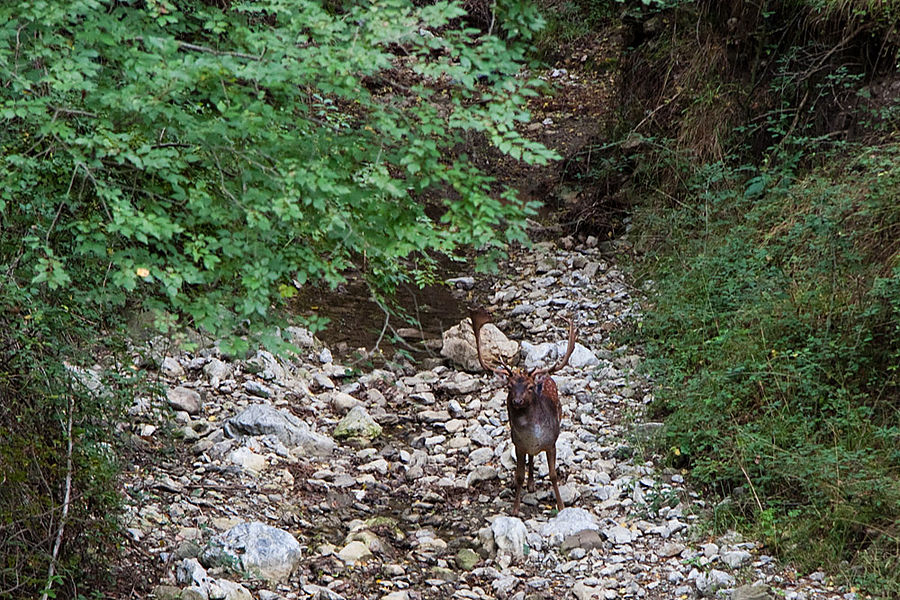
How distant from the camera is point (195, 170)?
4508 millimetres

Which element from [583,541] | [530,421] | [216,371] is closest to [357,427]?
[216,371]

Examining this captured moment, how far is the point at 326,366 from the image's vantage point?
9508mm

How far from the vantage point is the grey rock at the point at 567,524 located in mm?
6527

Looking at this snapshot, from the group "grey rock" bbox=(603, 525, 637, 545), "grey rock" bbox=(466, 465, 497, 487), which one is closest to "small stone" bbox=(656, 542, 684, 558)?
"grey rock" bbox=(603, 525, 637, 545)

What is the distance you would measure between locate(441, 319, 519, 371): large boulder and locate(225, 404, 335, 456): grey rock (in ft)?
6.87

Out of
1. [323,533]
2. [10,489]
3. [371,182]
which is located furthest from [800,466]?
[10,489]

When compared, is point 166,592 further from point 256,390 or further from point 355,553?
point 256,390

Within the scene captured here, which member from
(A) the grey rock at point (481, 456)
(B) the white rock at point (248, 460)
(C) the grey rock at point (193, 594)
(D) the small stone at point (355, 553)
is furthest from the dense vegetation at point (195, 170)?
(A) the grey rock at point (481, 456)

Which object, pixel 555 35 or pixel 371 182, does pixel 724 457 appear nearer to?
pixel 371 182

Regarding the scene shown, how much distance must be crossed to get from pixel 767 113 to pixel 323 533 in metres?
6.25

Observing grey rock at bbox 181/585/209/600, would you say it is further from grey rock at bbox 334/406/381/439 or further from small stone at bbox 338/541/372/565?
grey rock at bbox 334/406/381/439

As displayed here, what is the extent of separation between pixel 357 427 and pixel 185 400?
1.44 meters

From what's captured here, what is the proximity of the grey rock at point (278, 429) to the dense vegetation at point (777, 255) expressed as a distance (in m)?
2.73

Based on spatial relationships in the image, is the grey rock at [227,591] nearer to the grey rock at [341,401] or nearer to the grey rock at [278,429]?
the grey rock at [278,429]
